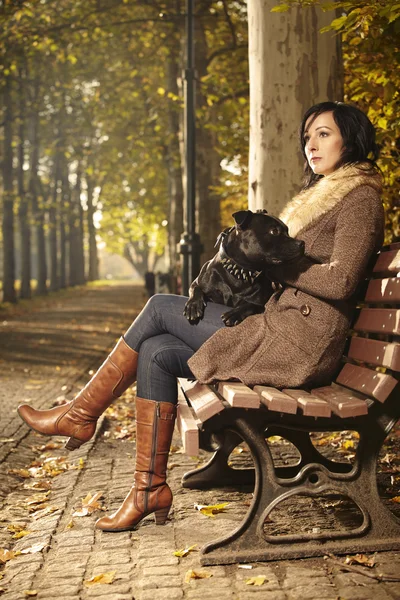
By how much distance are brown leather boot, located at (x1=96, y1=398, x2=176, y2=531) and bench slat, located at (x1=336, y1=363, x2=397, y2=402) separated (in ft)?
2.82

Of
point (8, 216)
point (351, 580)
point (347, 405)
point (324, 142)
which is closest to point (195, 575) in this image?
point (351, 580)

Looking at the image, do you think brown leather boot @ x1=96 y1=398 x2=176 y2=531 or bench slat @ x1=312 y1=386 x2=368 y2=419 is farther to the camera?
brown leather boot @ x1=96 y1=398 x2=176 y2=531

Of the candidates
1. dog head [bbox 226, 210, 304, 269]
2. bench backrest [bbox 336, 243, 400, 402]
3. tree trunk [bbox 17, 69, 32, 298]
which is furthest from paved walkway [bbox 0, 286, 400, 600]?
tree trunk [bbox 17, 69, 32, 298]

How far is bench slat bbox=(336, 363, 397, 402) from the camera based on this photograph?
340 cm

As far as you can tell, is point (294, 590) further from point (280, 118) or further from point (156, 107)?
point (156, 107)

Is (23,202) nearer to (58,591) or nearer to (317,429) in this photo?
(317,429)

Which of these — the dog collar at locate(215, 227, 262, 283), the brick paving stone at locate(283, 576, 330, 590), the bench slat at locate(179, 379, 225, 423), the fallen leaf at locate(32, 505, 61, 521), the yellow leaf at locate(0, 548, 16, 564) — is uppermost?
the dog collar at locate(215, 227, 262, 283)

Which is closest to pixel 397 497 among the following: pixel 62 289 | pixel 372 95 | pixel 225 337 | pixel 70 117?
pixel 225 337

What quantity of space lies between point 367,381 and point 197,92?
12.6m

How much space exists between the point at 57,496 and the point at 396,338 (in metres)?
2.37

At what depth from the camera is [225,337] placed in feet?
12.4

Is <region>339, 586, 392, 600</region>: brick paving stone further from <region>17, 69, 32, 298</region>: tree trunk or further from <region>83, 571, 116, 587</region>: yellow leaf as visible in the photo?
<region>17, 69, 32, 298</region>: tree trunk

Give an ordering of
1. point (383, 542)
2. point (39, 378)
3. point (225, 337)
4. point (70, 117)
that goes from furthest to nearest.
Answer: point (70, 117) < point (39, 378) < point (225, 337) < point (383, 542)

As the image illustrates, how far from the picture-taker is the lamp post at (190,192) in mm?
11141
